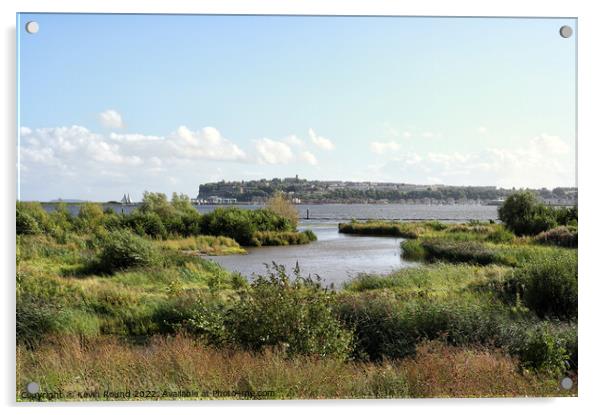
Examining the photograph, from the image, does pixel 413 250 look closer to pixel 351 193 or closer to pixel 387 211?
pixel 387 211

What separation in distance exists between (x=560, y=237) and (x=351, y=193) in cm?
210

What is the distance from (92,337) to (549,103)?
4.90 metres

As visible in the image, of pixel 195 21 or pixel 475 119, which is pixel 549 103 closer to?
pixel 475 119

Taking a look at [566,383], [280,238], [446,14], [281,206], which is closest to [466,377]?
[566,383]

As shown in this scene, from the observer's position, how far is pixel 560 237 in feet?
20.3

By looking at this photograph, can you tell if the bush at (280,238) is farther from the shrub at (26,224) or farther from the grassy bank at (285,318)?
the shrub at (26,224)

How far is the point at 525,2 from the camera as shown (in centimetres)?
595

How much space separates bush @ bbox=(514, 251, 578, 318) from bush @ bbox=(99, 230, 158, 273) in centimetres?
366

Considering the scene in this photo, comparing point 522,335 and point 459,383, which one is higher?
point 522,335

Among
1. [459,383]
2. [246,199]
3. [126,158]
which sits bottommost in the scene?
[459,383]

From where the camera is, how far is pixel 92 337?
5.97 meters

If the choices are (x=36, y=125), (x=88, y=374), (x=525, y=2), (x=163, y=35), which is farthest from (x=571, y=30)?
(x=88, y=374)

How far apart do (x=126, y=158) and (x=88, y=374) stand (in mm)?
2017

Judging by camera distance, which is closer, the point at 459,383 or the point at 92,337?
the point at 459,383
